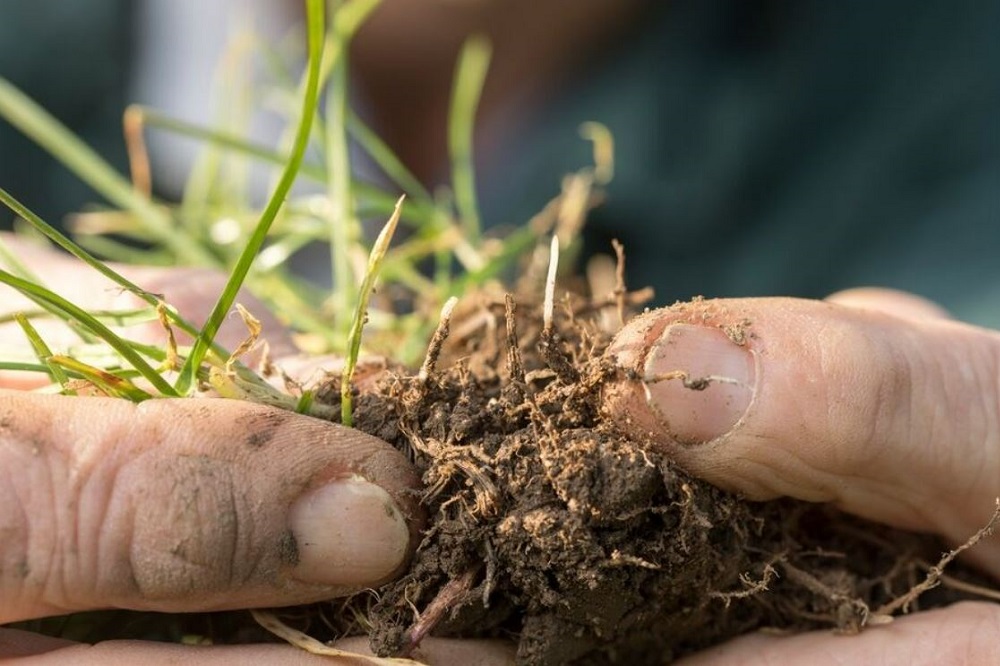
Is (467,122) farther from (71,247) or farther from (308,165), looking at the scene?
(71,247)

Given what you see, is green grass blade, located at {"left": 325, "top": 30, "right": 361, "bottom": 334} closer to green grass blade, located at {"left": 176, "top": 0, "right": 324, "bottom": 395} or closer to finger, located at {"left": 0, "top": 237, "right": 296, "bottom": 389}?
finger, located at {"left": 0, "top": 237, "right": 296, "bottom": 389}

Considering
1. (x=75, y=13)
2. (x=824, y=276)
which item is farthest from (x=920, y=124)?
(x=75, y=13)

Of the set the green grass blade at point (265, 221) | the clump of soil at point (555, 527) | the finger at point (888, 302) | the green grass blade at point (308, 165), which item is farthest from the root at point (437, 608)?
the finger at point (888, 302)

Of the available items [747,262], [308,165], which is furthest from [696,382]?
[747,262]

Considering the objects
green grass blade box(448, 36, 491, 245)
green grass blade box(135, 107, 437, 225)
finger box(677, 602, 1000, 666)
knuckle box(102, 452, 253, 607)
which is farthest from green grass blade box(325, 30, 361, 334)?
finger box(677, 602, 1000, 666)

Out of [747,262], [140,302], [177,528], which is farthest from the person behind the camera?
[747,262]
